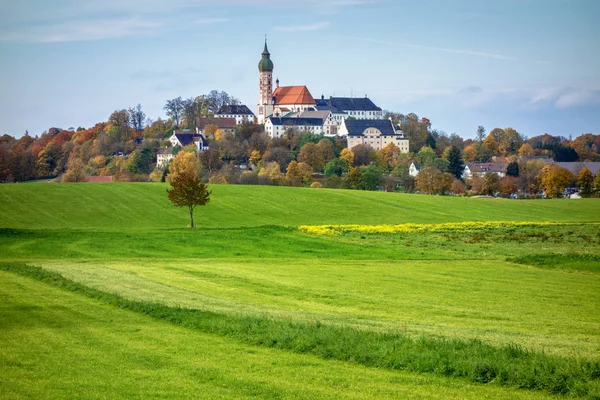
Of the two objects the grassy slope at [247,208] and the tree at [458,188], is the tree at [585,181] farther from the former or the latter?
the grassy slope at [247,208]

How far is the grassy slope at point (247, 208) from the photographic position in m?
63.9

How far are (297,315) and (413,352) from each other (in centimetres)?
588

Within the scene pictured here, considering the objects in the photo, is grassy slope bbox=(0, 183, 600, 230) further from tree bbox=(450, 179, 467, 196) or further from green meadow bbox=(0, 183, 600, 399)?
tree bbox=(450, 179, 467, 196)

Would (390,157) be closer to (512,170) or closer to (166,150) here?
(512,170)

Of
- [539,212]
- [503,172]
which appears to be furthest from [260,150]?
[539,212]

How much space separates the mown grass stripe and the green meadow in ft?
0.13

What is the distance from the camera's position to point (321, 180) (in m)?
131

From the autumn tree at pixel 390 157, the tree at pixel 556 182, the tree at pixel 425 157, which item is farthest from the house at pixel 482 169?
the tree at pixel 556 182

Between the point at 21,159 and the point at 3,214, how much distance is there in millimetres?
66016

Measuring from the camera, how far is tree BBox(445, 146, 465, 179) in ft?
485

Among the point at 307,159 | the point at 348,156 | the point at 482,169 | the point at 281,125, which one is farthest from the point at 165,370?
the point at 281,125

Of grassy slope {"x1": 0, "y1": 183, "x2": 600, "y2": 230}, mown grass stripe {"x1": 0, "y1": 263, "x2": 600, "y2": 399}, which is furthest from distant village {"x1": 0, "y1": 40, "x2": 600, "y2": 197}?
mown grass stripe {"x1": 0, "y1": 263, "x2": 600, "y2": 399}

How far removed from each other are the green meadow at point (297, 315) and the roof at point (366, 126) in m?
143

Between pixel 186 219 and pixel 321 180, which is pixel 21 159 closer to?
pixel 321 180
